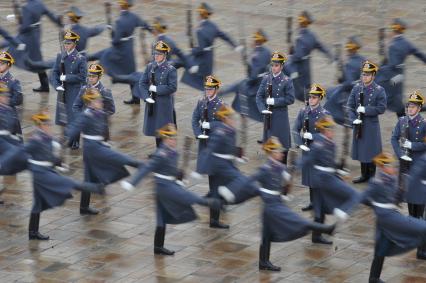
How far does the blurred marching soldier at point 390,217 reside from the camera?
627 inches

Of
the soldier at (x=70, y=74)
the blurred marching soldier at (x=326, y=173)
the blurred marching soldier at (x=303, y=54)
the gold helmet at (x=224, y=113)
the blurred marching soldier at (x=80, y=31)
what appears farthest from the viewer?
the blurred marching soldier at (x=80, y=31)

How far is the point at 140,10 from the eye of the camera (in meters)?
30.4

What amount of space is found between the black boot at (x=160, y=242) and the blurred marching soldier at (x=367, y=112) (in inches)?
158

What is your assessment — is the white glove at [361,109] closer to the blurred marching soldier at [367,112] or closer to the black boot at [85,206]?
the blurred marching soldier at [367,112]

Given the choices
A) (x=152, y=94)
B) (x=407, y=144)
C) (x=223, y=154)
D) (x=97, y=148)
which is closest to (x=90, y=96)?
(x=97, y=148)

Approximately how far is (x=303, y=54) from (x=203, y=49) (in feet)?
6.14

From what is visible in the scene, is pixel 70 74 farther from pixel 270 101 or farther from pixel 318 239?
pixel 318 239

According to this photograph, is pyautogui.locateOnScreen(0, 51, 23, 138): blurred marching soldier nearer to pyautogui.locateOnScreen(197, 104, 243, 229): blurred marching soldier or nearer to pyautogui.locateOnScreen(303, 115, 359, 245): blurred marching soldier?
pyautogui.locateOnScreen(197, 104, 243, 229): blurred marching soldier

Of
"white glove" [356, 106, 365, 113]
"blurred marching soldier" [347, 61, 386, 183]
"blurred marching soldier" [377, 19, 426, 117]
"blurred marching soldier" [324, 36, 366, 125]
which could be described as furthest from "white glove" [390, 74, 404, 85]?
"white glove" [356, 106, 365, 113]

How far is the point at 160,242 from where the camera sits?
17500 millimetres

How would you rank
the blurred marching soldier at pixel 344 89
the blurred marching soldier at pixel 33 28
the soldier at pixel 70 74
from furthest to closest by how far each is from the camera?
the blurred marching soldier at pixel 33 28, the soldier at pixel 70 74, the blurred marching soldier at pixel 344 89

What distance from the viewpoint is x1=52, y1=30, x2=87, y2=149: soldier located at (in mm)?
21703

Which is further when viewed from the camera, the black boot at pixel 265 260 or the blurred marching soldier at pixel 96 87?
the blurred marching soldier at pixel 96 87

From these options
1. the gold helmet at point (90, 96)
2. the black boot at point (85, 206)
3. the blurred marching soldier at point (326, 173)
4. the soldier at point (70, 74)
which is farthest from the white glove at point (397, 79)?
the black boot at point (85, 206)
